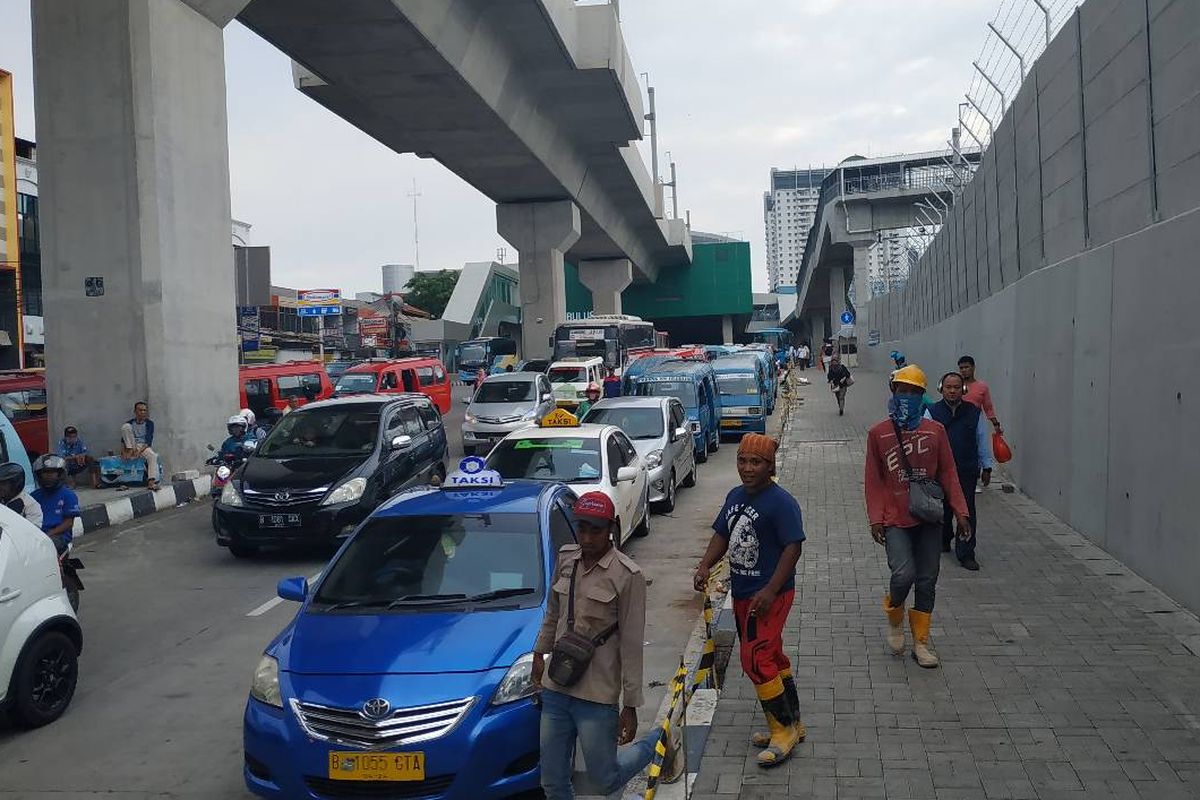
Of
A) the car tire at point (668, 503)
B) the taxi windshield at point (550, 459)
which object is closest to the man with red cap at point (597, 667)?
the taxi windshield at point (550, 459)

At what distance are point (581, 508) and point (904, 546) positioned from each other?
3.06 metres

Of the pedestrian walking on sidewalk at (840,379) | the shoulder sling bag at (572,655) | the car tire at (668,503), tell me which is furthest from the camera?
the pedestrian walking on sidewalk at (840,379)

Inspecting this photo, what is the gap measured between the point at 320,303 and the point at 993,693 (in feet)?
251

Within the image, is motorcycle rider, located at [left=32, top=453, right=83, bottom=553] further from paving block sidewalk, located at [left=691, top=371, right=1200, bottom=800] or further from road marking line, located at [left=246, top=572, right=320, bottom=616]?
Answer: paving block sidewalk, located at [left=691, top=371, right=1200, bottom=800]

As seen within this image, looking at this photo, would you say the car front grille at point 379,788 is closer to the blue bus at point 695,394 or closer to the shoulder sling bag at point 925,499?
the shoulder sling bag at point 925,499

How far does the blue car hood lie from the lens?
5.40 metres

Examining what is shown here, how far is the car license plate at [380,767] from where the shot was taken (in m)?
4.93

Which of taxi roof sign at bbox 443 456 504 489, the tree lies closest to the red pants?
taxi roof sign at bbox 443 456 504 489

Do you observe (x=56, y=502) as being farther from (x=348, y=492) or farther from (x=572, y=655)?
(x=572, y=655)

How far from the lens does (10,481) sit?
8109 millimetres

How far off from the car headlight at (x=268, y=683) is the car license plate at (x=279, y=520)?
6213mm

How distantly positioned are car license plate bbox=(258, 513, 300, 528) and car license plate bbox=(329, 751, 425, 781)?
708cm

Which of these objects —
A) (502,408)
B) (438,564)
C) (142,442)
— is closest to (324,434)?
(142,442)

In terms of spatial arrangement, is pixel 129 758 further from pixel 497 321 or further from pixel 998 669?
pixel 497 321
